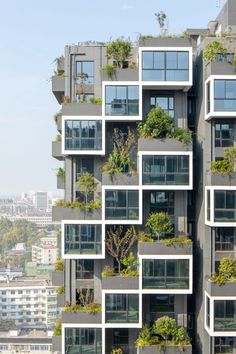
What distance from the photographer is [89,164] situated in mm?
19266

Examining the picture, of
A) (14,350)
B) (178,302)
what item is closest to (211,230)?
(178,302)

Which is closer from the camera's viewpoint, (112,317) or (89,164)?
(112,317)

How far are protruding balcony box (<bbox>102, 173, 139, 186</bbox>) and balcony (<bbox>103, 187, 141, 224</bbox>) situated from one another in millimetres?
301

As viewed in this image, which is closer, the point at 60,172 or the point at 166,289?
the point at 166,289

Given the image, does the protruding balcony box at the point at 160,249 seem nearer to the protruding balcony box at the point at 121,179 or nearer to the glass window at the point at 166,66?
the protruding balcony box at the point at 121,179

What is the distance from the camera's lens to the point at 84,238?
721 inches

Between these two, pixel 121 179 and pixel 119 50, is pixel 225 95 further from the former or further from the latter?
pixel 121 179

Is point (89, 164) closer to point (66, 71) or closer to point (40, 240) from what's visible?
point (66, 71)

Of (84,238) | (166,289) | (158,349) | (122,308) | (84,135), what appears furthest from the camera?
(84,135)

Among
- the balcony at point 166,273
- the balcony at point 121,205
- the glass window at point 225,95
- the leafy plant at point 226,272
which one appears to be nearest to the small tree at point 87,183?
the balcony at point 121,205

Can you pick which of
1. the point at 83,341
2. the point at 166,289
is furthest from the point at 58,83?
the point at 83,341

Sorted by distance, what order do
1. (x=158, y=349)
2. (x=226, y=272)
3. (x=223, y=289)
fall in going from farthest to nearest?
(x=158, y=349) < (x=226, y=272) < (x=223, y=289)

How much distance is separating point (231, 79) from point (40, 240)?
123197 mm

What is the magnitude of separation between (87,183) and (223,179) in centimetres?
584
